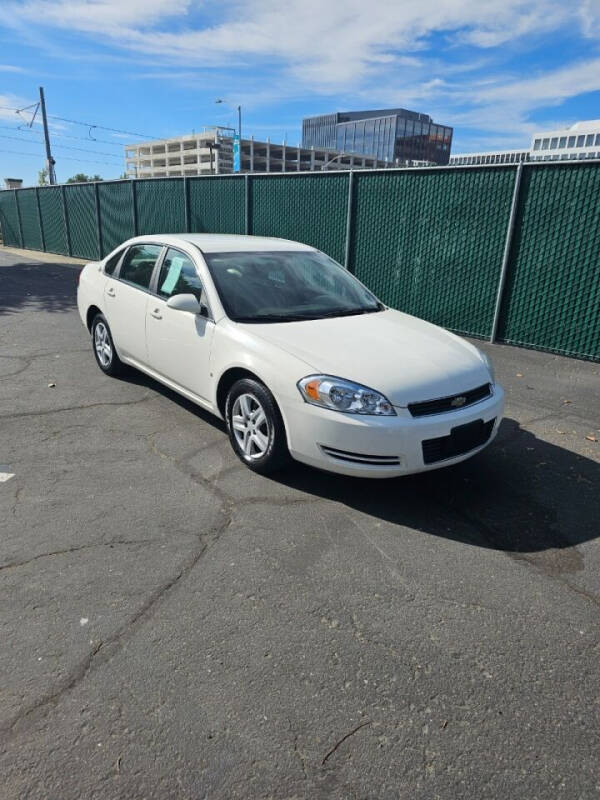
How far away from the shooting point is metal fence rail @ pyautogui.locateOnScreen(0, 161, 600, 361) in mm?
7230

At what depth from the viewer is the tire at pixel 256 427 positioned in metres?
3.70

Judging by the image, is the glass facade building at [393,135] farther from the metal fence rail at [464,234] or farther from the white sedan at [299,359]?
the white sedan at [299,359]

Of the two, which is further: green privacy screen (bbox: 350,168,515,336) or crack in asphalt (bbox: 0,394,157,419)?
green privacy screen (bbox: 350,168,515,336)

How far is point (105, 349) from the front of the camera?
607 centimetres

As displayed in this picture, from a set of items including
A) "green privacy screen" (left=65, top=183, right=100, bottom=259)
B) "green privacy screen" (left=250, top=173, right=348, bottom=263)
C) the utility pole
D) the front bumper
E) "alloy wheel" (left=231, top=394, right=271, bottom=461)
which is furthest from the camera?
the utility pole

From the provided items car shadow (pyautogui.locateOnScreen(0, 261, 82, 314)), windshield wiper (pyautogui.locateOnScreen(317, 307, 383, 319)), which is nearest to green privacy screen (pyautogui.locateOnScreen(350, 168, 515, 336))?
windshield wiper (pyautogui.locateOnScreen(317, 307, 383, 319))

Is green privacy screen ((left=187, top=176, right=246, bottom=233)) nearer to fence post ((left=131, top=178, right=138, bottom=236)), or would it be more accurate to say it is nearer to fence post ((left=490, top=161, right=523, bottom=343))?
fence post ((left=131, top=178, right=138, bottom=236))

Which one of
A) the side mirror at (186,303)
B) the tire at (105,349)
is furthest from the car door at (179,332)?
the tire at (105,349)

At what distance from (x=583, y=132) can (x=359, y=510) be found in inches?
4713

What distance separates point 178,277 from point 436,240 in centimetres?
509

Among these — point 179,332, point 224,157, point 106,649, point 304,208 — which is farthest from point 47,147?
point 224,157

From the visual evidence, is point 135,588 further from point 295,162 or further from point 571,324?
point 295,162

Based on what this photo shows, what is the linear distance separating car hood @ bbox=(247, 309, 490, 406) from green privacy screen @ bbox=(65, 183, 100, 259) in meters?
15.5

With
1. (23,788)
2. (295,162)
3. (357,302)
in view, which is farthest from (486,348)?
(295,162)
